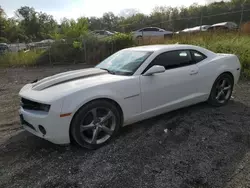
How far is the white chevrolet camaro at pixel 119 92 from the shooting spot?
9.33ft

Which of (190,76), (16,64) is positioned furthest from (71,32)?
(190,76)

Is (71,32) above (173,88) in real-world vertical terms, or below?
above

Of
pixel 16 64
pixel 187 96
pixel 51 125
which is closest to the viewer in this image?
pixel 51 125

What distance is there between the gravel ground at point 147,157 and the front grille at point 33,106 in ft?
2.00

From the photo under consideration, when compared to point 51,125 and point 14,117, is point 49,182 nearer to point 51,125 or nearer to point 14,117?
point 51,125

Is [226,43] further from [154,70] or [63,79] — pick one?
[63,79]

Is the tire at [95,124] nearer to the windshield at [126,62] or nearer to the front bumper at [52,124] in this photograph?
the front bumper at [52,124]

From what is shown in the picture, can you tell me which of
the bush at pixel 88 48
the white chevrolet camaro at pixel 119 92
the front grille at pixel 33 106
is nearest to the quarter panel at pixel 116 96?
the white chevrolet camaro at pixel 119 92

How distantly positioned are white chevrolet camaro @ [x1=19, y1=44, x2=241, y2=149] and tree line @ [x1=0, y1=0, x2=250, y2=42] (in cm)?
896

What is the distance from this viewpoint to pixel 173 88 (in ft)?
12.1

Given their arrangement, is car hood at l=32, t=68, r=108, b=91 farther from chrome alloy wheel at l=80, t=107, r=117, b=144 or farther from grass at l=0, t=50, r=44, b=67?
grass at l=0, t=50, r=44, b=67

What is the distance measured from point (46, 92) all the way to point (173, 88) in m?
2.05

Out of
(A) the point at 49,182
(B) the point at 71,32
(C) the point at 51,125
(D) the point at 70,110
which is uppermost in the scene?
(B) the point at 71,32

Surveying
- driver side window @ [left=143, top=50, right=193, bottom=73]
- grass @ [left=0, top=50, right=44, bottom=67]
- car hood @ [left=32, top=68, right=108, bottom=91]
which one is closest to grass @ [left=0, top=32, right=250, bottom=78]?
grass @ [left=0, top=50, right=44, bottom=67]
